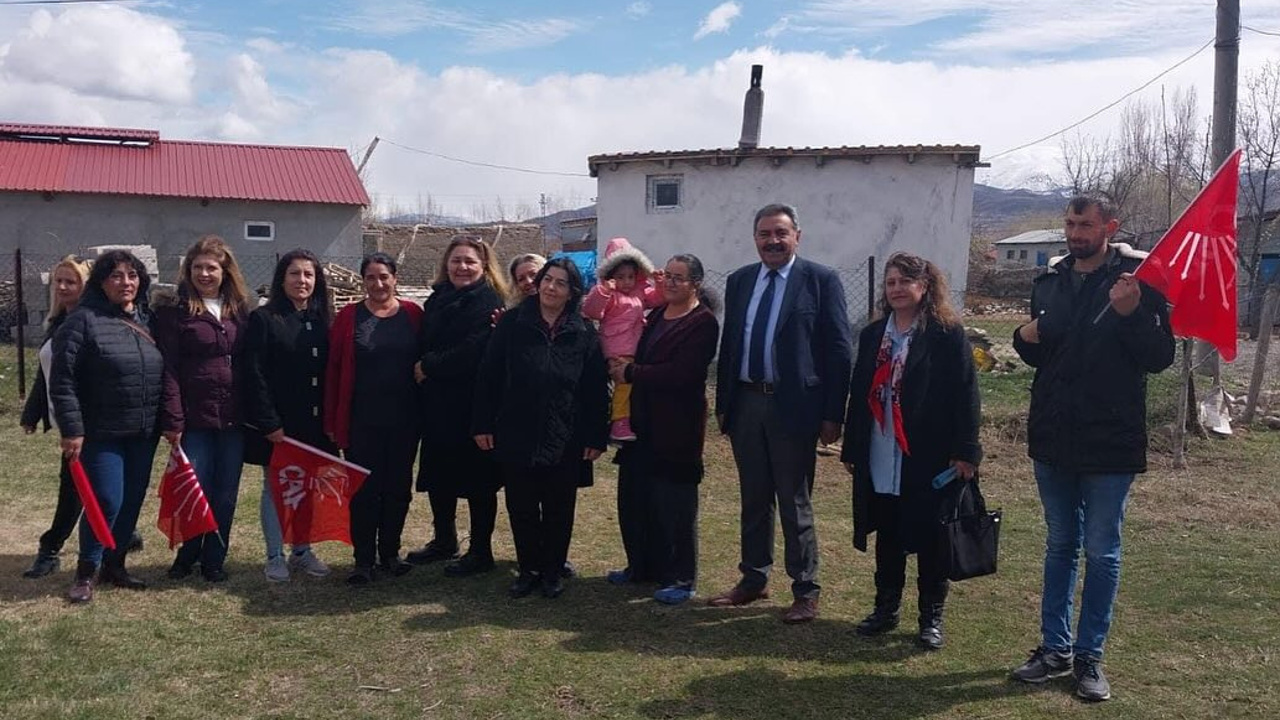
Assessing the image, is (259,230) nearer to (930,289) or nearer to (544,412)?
(544,412)

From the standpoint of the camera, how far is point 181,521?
5281mm

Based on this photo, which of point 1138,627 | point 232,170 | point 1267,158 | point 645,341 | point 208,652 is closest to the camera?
point 208,652

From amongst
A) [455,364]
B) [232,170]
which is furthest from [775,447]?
[232,170]

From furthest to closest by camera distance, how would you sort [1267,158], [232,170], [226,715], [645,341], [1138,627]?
1. [232,170]
2. [1267,158]
3. [645,341]
4. [1138,627]
5. [226,715]

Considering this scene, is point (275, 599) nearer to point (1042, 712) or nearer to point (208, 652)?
point (208, 652)

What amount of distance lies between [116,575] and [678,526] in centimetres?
292

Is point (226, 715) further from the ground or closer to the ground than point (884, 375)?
closer to the ground

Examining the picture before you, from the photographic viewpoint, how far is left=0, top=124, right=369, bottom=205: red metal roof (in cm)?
2098

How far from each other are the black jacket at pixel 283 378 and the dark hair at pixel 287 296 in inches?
0.8

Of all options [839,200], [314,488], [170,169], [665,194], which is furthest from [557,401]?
[170,169]

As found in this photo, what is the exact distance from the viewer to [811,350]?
4.85 metres

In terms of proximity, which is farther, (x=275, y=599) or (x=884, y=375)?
(x=275, y=599)

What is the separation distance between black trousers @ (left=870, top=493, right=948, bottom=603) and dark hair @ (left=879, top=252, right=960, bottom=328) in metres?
0.84

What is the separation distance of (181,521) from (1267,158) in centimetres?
1426
